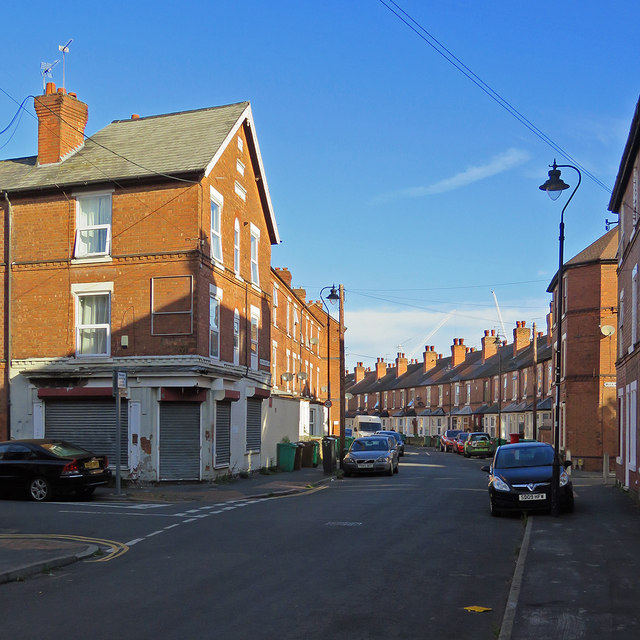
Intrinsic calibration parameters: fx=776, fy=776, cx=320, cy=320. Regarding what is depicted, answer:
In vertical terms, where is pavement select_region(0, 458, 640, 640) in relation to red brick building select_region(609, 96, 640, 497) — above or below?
below

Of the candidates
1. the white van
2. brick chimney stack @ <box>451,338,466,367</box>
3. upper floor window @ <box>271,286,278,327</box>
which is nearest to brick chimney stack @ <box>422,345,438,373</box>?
brick chimney stack @ <box>451,338,466,367</box>

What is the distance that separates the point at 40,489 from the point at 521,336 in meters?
56.5

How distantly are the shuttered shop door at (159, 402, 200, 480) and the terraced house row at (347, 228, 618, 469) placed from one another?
1418 centimetres

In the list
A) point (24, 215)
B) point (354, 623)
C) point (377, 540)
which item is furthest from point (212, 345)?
point (354, 623)

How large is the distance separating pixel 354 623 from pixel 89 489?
1418cm

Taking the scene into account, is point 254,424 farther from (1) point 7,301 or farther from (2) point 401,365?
(2) point 401,365

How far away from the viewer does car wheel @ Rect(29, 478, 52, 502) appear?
18.9m

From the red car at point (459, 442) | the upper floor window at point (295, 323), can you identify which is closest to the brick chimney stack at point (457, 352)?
the red car at point (459, 442)

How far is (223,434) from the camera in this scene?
25.0 metres

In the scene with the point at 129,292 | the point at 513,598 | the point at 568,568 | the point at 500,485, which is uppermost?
the point at 129,292

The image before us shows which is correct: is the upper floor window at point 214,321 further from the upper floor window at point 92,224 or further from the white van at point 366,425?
the white van at point 366,425

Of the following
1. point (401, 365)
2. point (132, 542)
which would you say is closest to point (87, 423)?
point (132, 542)

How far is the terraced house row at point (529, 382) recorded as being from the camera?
119 ft

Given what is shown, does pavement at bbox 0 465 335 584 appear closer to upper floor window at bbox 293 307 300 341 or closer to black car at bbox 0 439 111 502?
black car at bbox 0 439 111 502
